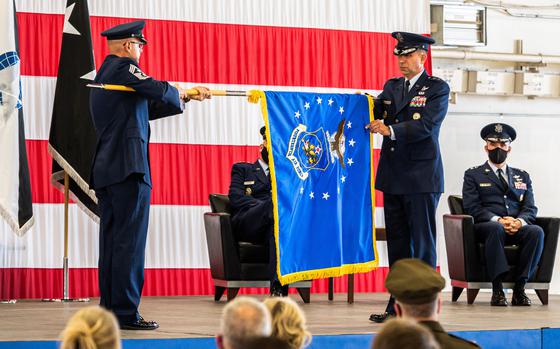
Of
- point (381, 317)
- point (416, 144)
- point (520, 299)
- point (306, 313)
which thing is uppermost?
point (416, 144)

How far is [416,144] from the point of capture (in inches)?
Answer: 191

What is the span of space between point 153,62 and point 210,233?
4.67 ft

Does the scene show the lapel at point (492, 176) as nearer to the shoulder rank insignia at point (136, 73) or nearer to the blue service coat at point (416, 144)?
the blue service coat at point (416, 144)

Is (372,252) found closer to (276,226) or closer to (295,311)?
(276,226)

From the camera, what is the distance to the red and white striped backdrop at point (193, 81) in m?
6.73

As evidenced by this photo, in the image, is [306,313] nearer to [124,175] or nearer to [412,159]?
[412,159]

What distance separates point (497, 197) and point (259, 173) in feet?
5.37

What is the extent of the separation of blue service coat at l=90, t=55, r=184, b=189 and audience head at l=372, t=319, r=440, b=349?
2.66 m

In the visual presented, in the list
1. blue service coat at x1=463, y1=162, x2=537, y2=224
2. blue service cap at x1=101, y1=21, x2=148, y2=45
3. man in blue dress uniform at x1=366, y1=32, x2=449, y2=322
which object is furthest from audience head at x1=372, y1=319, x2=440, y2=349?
blue service coat at x1=463, y1=162, x2=537, y2=224

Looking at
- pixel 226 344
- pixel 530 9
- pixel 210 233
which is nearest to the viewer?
pixel 226 344

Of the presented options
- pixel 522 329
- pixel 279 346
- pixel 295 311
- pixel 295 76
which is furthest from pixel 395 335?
pixel 295 76

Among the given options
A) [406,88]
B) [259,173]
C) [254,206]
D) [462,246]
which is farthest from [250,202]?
[406,88]

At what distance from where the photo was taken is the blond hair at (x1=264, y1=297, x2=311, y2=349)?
213 centimetres

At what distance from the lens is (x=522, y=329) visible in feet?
14.3
